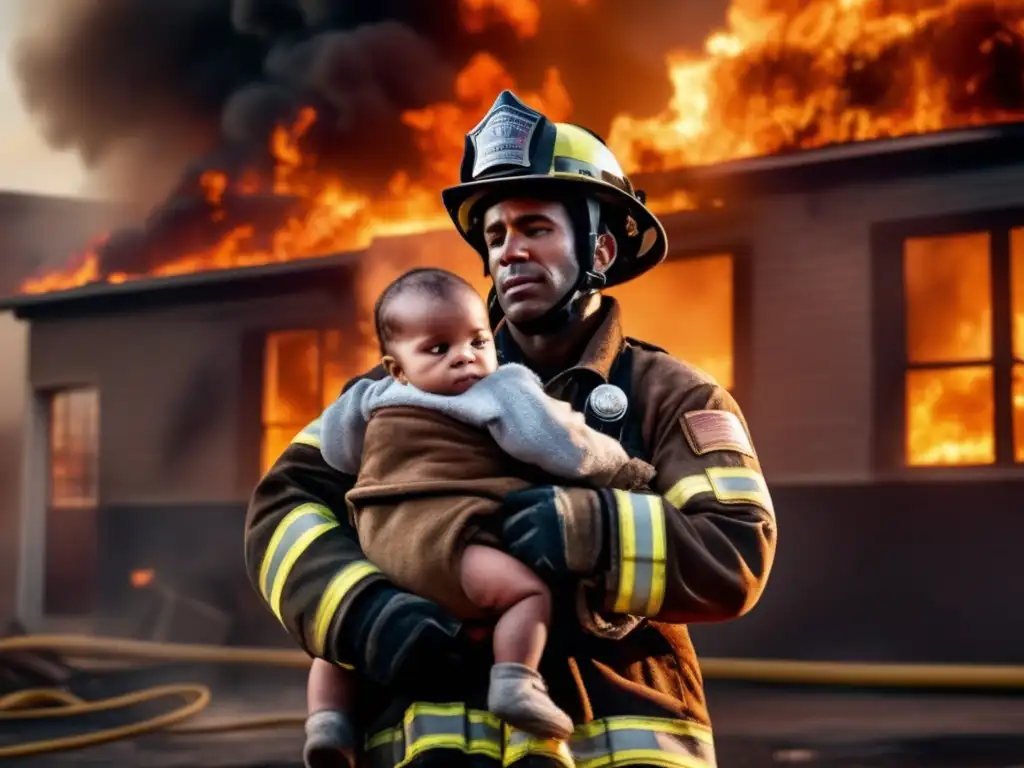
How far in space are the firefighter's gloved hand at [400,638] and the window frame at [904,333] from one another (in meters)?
8.10

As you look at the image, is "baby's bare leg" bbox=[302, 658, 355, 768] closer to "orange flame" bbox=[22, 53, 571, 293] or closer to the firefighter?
the firefighter

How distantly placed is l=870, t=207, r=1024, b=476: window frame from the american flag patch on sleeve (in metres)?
7.78

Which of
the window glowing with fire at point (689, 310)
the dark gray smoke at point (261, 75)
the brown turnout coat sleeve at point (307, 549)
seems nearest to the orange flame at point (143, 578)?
the window glowing with fire at point (689, 310)

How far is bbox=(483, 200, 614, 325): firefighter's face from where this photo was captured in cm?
262

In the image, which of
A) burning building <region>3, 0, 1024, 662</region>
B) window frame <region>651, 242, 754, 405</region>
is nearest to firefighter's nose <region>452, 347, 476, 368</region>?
burning building <region>3, 0, 1024, 662</region>

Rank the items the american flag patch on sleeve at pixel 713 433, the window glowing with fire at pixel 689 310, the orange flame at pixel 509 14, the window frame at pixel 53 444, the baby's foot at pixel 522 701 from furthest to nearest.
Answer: the orange flame at pixel 509 14, the window frame at pixel 53 444, the window glowing with fire at pixel 689 310, the american flag patch on sleeve at pixel 713 433, the baby's foot at pixel 522 701

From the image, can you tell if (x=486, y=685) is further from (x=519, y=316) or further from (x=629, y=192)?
(x=629, y=192)

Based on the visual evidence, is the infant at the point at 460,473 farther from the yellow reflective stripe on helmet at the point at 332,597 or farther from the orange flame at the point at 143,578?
the orange flame at the point at 143,578

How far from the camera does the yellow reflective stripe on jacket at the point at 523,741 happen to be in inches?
93.4

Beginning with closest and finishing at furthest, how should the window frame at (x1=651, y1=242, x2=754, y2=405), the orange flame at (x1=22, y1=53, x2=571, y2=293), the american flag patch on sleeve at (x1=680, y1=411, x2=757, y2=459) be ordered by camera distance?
1. the american flag patch on sleeve at (x1=680, y1=411, x2=757, y2=459)
2. the window frame at (x1=651, y1=242, x2=754, y2=405)
3. the orange flame at (x1=22, y1=53, x2=571, y2=293)

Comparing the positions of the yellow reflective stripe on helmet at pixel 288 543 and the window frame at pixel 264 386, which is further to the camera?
the window frame at pixel 264 386

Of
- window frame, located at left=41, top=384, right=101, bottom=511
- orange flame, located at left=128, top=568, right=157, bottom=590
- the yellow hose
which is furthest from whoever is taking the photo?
window frame, located at left=41, top=384, right=101, bottom=511

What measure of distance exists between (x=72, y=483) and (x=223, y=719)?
27.0 feet

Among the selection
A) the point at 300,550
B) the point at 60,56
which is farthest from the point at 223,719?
the point at 60,56
